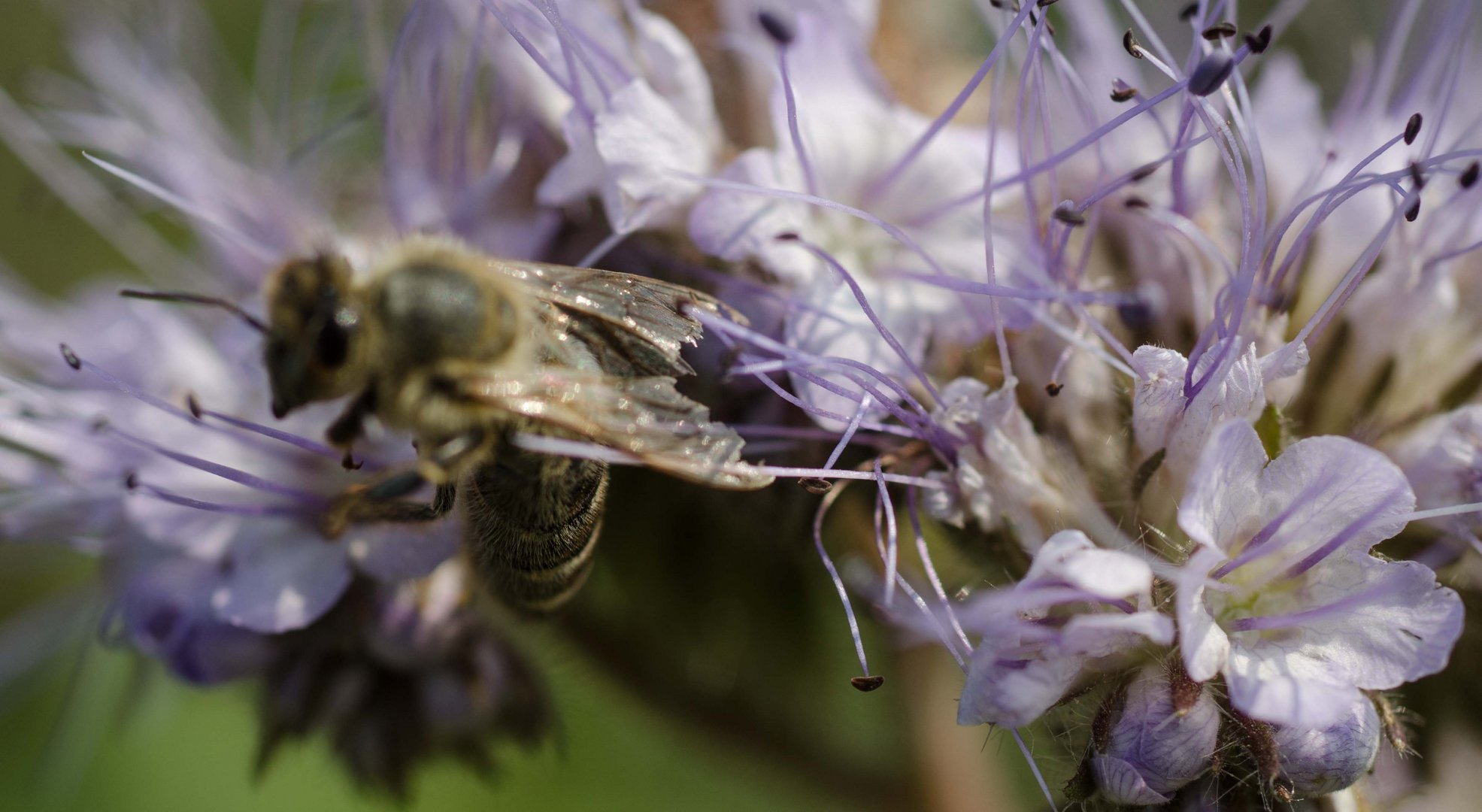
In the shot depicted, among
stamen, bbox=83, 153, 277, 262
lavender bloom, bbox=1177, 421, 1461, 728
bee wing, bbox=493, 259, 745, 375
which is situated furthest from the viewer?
stamen, bbox=83, 153, 277, 262

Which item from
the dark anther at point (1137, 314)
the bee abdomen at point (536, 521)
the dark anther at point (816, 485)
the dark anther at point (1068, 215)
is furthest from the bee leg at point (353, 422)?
the dark anther at point (1137, 314)

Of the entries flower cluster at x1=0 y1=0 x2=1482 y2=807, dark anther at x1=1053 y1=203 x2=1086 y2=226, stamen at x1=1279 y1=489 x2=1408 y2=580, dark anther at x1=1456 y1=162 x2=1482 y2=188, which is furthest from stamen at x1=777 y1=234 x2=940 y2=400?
dark anther at x1=1456 y1=162 x2=1482 y2=188

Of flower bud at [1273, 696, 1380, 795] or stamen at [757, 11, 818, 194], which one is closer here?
flower bud at [1273, 696, 1380, 795]

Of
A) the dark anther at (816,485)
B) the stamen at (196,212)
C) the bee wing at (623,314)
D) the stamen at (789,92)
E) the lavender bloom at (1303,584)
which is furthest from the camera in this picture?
the stamen at (196,212)

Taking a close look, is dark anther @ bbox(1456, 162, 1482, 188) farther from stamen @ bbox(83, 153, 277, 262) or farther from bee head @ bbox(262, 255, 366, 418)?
stamen @ bbox(83, 153, 277, 262)

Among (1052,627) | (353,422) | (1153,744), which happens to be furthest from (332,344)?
(1153,744)

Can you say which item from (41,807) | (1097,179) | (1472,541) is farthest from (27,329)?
(1472,541)

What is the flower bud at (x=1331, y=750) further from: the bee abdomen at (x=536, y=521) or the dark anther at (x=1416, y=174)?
the bee abdomen at (x=536, y=521)

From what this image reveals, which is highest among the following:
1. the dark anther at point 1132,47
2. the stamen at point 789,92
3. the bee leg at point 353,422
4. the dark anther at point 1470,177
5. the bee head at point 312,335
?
the dark anther at point 1132,47
